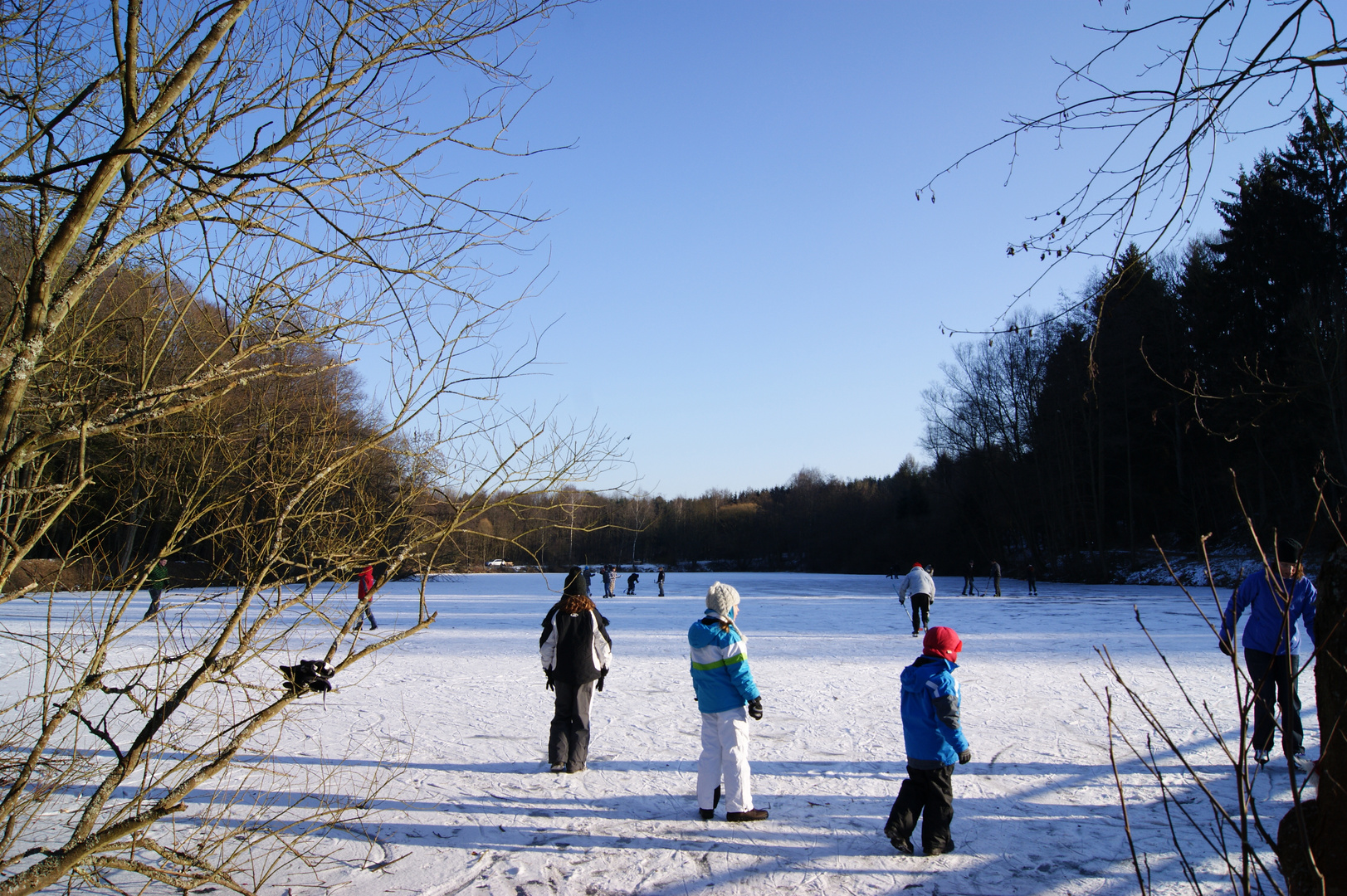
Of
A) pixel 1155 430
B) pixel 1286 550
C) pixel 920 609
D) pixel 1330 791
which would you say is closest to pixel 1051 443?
pixel 1155 430

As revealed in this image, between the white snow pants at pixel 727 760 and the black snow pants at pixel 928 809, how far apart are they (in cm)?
89

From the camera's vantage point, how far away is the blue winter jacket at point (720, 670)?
4.67 metres

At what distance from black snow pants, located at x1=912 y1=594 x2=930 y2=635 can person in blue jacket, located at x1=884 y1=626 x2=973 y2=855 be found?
9.60m

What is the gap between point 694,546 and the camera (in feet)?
275

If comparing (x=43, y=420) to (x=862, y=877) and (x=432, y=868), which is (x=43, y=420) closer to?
(x=432, y=868)

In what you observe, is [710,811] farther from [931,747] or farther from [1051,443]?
[1051,443]

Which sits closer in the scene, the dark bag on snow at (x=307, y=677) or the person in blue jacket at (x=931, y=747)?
the dark bag on snow at (x=307, y=677)

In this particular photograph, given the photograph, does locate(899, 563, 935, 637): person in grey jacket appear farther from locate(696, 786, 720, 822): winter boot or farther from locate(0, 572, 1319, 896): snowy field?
locate(696, 786, 720, 822): winter boot

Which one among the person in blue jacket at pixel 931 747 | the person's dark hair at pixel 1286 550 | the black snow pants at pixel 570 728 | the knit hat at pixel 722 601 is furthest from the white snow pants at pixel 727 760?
the person's dark hair at pixel 1286 550

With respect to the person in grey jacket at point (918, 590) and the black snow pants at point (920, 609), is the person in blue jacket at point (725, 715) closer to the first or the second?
the person in grey jacket at point (918, 590)

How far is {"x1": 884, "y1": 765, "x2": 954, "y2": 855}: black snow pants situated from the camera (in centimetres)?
422

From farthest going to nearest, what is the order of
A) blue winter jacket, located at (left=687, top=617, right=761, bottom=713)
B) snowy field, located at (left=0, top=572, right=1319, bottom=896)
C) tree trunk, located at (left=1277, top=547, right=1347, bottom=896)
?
1. blue winter jacket, located at (left=687, top=617, right=761, bottom=713)
2. snowy field, located at (left=0, top=572, right=1319, bottom=896)
3. tree trunk, located at (left=1277, top=547, right=1347, bottom=896)

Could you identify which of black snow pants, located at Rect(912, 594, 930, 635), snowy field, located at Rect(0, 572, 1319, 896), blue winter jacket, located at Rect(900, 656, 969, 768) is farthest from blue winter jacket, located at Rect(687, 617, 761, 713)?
black snow pants, located at Rect(912, 594, 930, 635)

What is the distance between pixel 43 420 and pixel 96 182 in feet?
5.83
